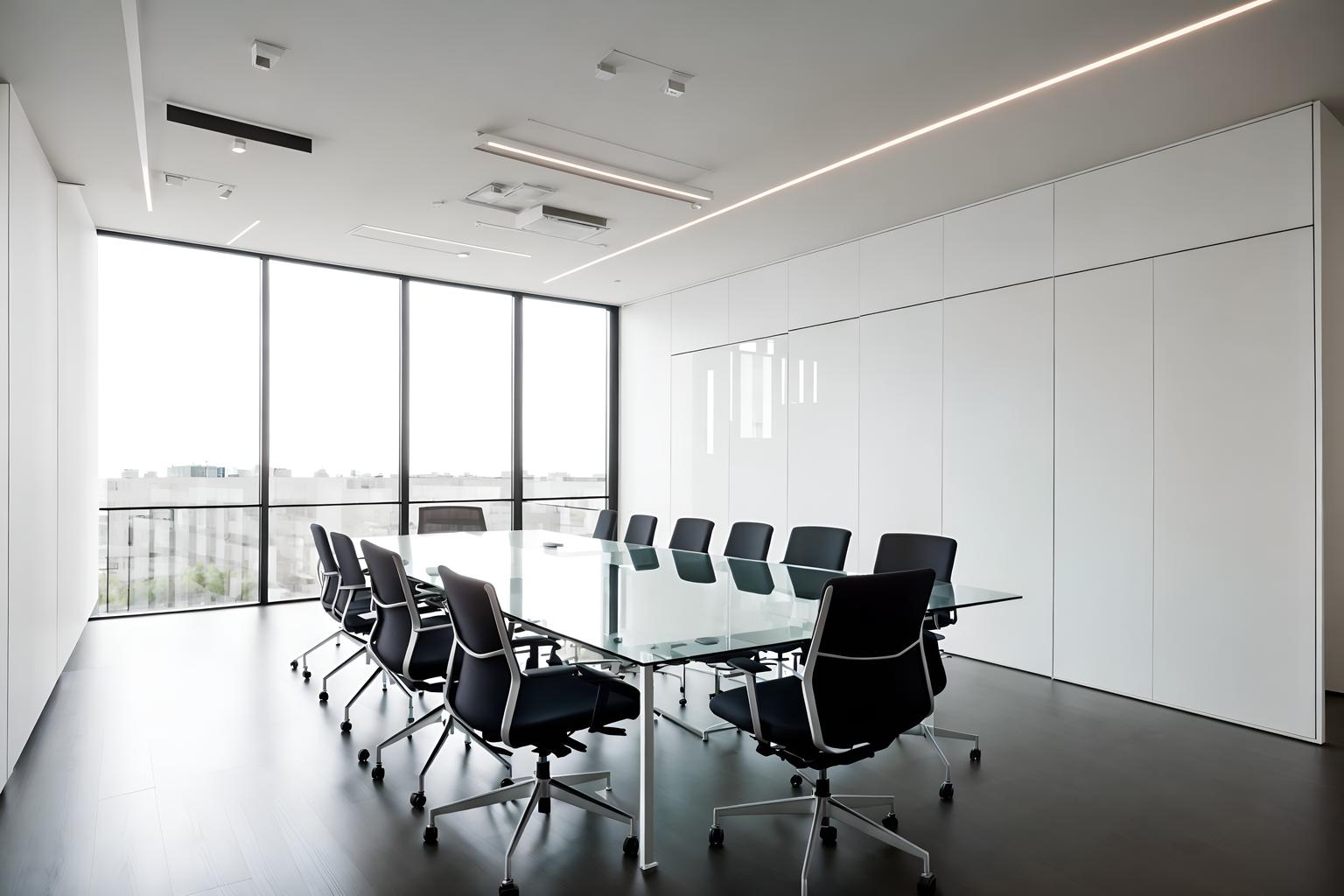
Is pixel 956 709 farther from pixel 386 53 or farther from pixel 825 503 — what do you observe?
pixel 386 53

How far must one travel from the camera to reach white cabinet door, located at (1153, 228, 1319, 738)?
4211 mm

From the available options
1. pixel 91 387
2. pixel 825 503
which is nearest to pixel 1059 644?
pixel 825 503

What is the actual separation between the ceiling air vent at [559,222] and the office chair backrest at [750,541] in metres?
2.50

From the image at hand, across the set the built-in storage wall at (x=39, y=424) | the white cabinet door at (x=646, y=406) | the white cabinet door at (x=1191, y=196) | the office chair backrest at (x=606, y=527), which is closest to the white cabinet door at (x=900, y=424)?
the white cabinet door at (x=1191, y=196)

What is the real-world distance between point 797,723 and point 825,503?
4.40 m

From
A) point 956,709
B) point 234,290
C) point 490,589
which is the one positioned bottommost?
point 956,709

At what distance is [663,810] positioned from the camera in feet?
10.6

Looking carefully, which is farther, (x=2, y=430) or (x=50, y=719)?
(x=50, y=719)

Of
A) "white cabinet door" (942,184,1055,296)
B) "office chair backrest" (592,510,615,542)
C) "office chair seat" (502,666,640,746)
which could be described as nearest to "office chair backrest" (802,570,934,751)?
"office chair seat" (502,666,640,746)

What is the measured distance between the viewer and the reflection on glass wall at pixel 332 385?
304 inches

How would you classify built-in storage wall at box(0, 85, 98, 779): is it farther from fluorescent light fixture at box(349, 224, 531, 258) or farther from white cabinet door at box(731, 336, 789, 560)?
white cabinet door at box(731, 336, 789, 560)

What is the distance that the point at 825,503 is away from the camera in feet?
23.0

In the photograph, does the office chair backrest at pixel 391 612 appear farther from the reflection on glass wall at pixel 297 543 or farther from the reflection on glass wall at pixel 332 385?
the reflection on glass wall at pixel 332 385

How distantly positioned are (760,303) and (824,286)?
867mm
